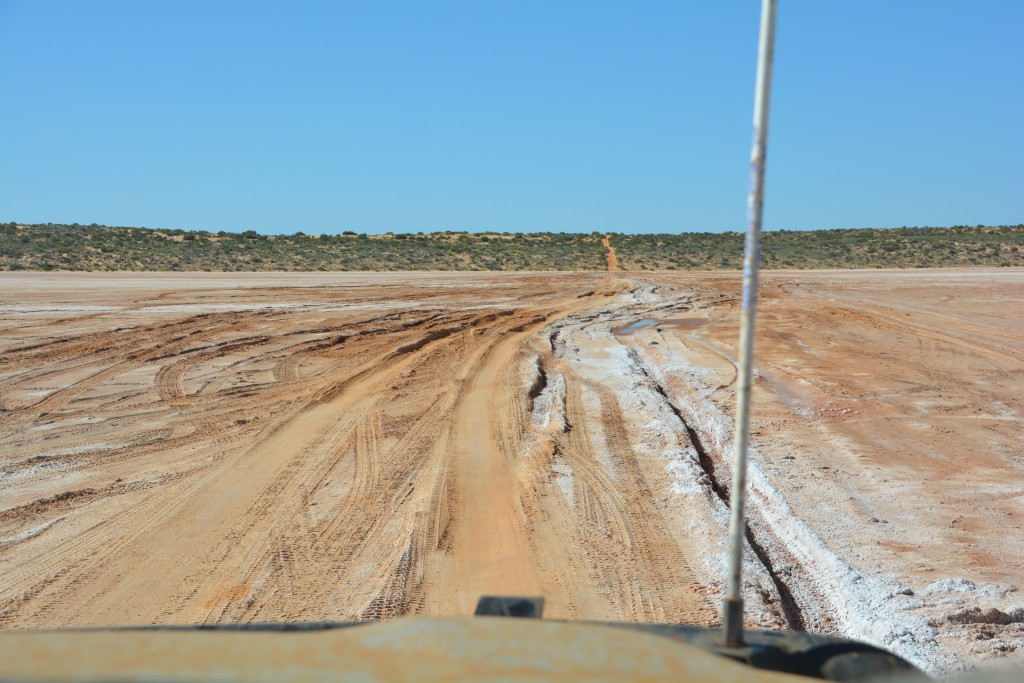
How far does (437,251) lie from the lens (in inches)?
2466

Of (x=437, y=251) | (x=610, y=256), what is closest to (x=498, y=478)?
(x=437, y=251)

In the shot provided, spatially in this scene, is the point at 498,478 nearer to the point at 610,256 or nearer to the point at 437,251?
the point at 437,251

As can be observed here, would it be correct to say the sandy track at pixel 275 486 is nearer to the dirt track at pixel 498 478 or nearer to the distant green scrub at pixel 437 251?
the dirt track at pixel 498 478

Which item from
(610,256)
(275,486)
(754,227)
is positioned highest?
(754,227)

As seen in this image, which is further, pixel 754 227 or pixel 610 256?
pixel 610 256

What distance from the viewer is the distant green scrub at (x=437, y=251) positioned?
4925 centimetres

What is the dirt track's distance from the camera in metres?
5.21

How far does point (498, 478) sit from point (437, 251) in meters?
55.9

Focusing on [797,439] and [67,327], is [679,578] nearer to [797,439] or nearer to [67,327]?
[797,439]

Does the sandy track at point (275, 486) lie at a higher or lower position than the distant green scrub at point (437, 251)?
lower

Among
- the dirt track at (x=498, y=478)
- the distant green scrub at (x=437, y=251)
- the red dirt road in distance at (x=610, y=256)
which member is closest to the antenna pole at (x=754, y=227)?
the dirt track at (x=498, y=478)

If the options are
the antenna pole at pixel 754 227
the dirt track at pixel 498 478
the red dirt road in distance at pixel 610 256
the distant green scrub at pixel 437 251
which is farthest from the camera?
the red dirt road in distance at pixel 610 256

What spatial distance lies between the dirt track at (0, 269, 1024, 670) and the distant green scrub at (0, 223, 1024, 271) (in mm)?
34124

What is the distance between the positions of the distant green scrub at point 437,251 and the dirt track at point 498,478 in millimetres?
34124
